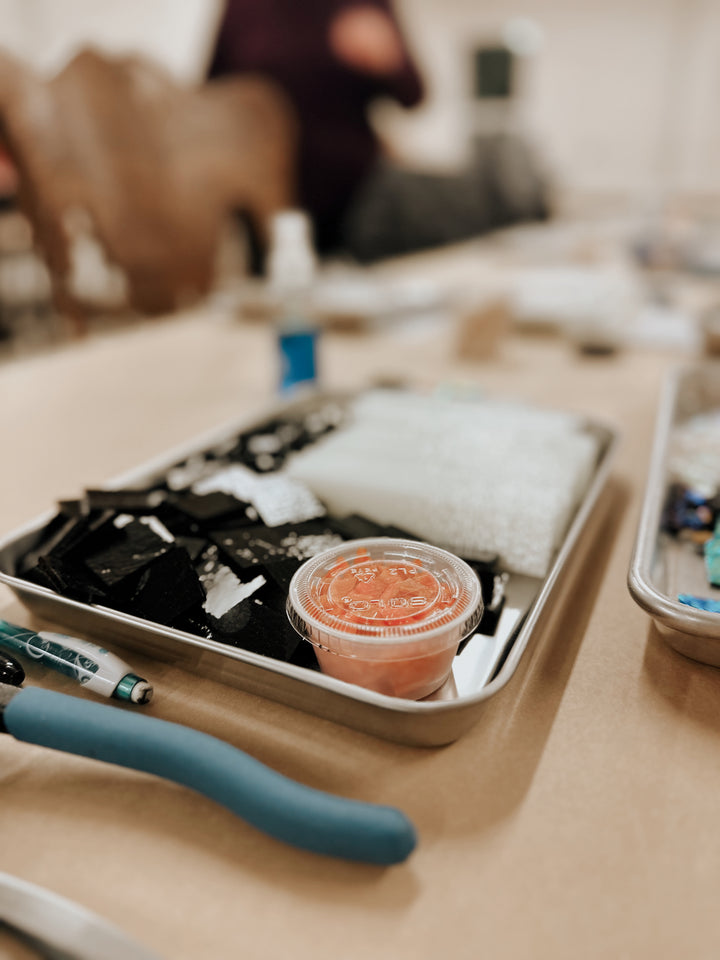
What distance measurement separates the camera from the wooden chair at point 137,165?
133 cm

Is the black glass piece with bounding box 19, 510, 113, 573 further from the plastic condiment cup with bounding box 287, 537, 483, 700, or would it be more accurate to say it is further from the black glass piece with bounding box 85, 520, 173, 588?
the plastic condiment cup with bounding box 287, 537, 483, 700

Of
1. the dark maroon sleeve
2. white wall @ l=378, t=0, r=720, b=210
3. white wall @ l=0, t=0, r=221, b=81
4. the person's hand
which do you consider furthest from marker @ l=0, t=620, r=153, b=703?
white wall @ l=378, t=0, r=720, b=210

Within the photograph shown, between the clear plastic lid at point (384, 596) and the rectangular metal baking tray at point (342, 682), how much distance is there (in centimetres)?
3

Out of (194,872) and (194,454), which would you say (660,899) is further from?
(194,454)

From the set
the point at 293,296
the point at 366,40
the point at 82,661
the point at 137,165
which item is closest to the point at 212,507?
the point at 82,661

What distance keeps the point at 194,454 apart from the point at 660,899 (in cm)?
52

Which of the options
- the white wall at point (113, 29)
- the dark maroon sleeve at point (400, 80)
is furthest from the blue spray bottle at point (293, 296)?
the dark maroon sleeve at point (400, 80)

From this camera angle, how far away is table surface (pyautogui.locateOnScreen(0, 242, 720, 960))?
27 cm

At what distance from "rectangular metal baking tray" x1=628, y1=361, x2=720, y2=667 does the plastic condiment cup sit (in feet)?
0.36

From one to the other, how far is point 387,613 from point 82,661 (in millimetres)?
178

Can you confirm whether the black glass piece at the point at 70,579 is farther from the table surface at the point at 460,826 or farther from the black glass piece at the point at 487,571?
the black glass piece at the point at 487,571

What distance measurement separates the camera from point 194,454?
660 millimetres

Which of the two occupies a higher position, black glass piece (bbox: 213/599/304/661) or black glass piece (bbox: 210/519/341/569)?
black glass piece (bbox: 210/519/341/569)

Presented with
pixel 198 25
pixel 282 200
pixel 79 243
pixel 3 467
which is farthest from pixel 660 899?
pixel 198 25
